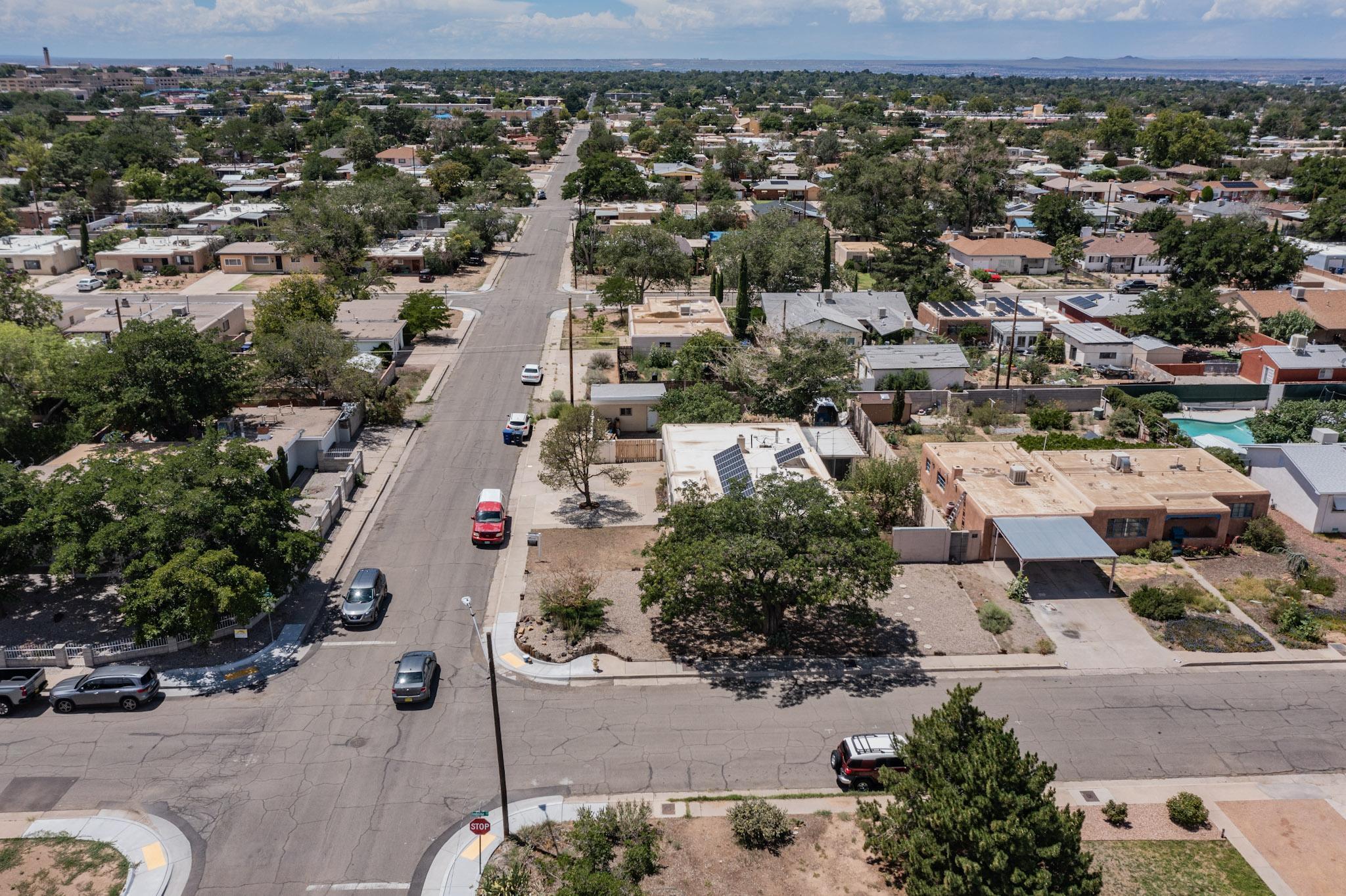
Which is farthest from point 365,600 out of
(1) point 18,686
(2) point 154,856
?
(2) point 154,856

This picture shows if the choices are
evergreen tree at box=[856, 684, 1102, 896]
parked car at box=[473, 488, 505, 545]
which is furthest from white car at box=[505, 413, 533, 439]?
evergreen tree at box=[856, 684, 1102, 896]

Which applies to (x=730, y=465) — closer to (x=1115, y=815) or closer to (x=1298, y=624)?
(x=1115, y=815)

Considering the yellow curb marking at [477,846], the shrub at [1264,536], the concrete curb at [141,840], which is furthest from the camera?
the shrub at [1264,536]

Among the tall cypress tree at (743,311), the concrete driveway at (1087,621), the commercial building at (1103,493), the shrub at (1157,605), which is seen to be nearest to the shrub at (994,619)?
the concrete driveway at (1087,621)

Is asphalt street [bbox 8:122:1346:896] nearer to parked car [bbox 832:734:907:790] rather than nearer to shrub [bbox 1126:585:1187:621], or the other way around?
parked car [bbox 832:734:907:790]

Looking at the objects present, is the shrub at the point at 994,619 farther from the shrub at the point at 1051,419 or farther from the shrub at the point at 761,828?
the shrub at the point at 1051,419
